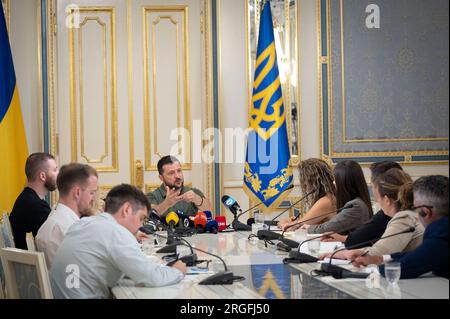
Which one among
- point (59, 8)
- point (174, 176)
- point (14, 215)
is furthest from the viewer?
point (59, 8)

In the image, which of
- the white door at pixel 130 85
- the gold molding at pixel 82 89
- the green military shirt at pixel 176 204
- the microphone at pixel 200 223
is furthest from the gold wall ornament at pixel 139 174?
the microphone at pixel 200 223

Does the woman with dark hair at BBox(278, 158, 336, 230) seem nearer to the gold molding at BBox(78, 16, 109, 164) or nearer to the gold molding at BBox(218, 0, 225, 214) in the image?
the gold molding at BBox(218, 0, 225, 214)

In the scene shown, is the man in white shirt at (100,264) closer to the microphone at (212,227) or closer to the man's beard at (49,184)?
the man's beard at (49,184)

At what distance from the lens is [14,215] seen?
4270 mm

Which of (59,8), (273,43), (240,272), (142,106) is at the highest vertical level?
(59,8)

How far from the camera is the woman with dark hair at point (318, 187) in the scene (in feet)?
16.1

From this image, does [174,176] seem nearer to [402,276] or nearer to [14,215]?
[14,215]

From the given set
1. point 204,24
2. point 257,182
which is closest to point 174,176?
point 257,182

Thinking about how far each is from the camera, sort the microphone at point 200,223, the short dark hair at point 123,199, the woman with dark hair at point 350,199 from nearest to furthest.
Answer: the short dark hair at point 123,199, the woman with dark hair at point 350,199, the microphone at point 200,223

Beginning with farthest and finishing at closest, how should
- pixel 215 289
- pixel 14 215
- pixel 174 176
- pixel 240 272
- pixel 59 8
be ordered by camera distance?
pixel 59 8
pixel 174 176
pixel 14 215
pixel 240 272
pixel 215 289

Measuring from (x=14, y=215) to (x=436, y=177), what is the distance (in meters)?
2.65

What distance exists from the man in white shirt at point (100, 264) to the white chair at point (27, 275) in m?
0.15

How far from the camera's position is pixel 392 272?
2.53 metres

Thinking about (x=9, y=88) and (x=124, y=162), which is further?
(x=124, y=162)
